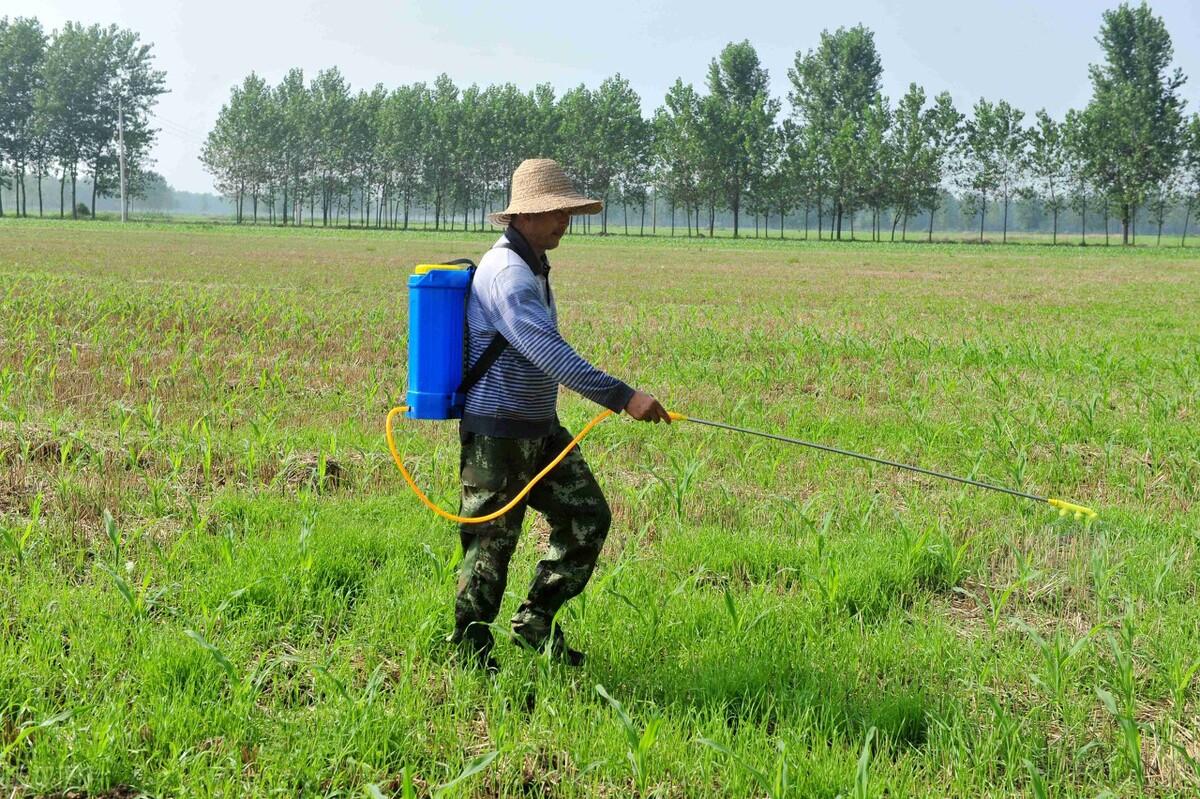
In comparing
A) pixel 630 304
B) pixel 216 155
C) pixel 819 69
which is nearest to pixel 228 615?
pixel 630 304

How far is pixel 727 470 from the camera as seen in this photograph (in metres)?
6.82

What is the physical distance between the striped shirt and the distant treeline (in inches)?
2823

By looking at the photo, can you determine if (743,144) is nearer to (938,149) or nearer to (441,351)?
(938,149)

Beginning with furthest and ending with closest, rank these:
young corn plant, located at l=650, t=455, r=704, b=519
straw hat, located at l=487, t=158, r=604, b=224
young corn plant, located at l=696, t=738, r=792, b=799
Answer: young corn plant, located at l=650, t=455, r=704, b=519, straw hat, located at l=487, t=158, r=604, b=224, young corn plant, located at l=696, t=738, r=792, b=799

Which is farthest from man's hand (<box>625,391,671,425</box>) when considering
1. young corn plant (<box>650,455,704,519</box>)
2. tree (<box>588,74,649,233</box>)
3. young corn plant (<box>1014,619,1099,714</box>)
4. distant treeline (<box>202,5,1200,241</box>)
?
tree (<box>588,74,649,233</box>)

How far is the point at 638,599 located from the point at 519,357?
139 centimetres

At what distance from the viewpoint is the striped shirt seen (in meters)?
3.44

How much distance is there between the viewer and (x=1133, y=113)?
6962 cm

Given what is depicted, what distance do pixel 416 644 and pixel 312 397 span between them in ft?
17.9

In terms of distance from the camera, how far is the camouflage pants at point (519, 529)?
12.1ft

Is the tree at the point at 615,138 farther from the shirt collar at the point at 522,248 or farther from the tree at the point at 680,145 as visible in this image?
the shirt collar at the point at 522,248

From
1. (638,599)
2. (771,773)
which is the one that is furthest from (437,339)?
(771,773)

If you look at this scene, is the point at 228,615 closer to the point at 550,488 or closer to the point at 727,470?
the point at 550,488

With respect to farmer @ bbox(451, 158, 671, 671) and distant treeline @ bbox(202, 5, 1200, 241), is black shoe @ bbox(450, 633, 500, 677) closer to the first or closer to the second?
farmer @ bbox(451, 158, 671, 671)
